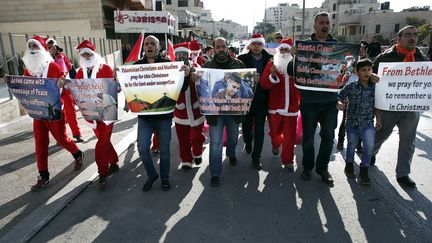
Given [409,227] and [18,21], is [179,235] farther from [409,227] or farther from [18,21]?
[18,21]

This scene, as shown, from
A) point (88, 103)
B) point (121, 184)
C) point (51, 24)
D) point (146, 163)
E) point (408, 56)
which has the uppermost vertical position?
point (51, 24)

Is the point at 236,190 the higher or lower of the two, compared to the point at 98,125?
lower

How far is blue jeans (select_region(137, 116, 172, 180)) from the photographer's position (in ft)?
14.7

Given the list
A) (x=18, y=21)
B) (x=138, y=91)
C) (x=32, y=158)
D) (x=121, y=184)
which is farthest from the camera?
(x=18, y=21)

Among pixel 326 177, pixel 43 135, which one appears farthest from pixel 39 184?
pixel 326 177

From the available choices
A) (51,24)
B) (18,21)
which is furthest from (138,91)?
(18,21)

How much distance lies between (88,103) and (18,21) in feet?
68.8

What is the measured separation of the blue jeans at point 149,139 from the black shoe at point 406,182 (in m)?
3.09

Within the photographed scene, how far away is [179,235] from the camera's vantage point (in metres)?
3.47

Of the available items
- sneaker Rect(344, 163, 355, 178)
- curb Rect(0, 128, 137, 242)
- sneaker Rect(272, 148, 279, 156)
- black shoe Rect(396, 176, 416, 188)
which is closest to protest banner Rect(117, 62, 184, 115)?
curb Rect(0, 128, 137, 242)

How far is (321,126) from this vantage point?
4.75 meters

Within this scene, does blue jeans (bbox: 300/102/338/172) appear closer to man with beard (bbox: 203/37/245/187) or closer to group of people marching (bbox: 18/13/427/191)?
group of people marching (bbox: 18/13/427/191)

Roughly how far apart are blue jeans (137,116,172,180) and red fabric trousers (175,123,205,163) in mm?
731

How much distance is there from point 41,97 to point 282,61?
A: 331cm
